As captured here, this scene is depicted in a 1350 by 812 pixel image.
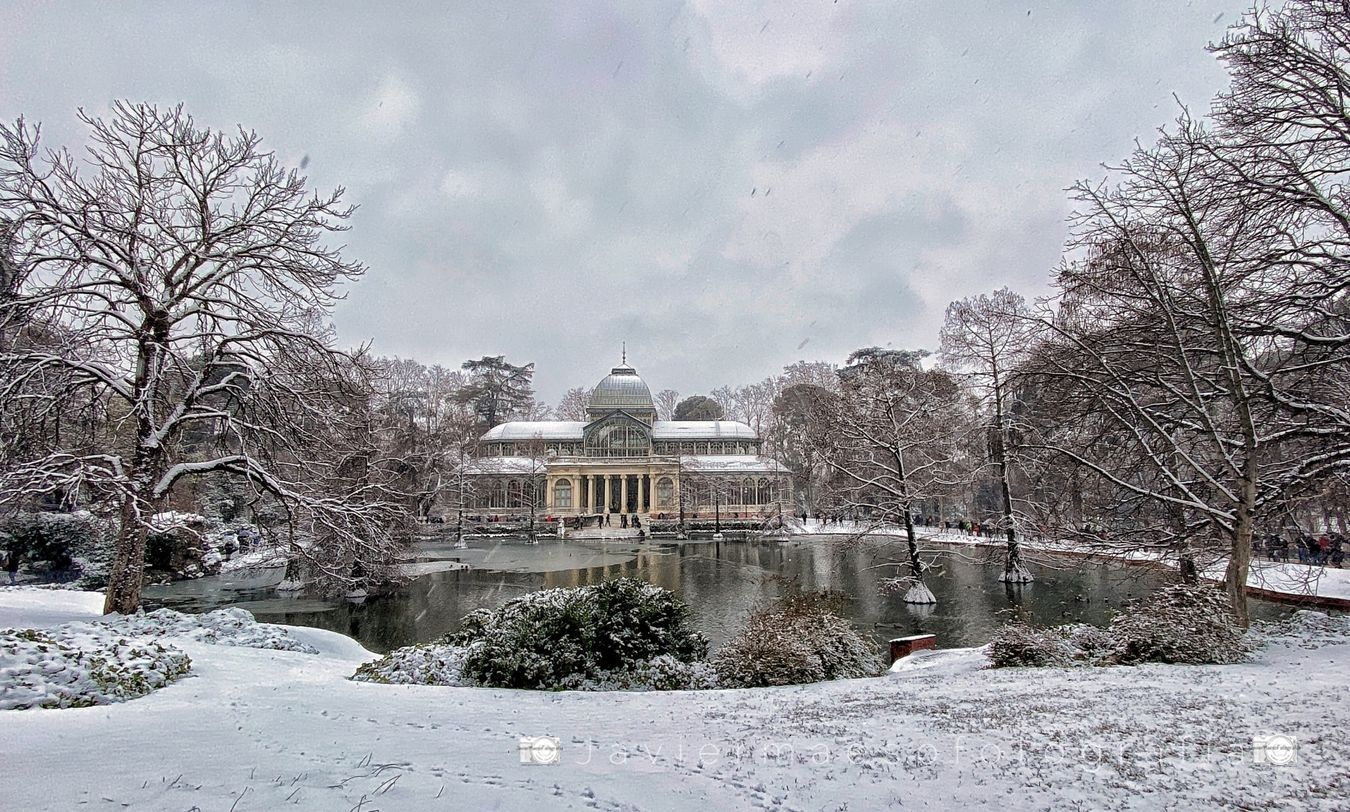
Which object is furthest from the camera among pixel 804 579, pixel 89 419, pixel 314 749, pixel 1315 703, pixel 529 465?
pixel 529 465

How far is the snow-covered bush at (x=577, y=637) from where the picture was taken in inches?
322

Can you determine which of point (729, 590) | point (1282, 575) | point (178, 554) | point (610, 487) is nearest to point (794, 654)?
point (729, 590)

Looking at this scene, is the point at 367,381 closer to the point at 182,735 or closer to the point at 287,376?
the point at 287,376

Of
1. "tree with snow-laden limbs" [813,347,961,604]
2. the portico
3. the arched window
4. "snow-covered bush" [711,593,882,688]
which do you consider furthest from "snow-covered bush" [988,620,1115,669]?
the arched window

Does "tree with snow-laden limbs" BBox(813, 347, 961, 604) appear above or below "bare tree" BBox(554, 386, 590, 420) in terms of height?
below

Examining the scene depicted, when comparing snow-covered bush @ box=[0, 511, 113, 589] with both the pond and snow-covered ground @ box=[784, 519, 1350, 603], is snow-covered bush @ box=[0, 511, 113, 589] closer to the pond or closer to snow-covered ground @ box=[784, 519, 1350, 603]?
the pond

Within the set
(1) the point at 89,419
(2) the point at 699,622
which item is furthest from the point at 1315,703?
(1) the point at 89,419

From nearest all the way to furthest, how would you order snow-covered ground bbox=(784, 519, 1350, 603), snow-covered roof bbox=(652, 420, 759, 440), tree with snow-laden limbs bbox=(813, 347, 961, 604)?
snow-covered ground bbox=(784, 519, 1350, 603) < tree with snow-laden limbs bbox=(813, 347, 961, 604) < snow-covered roof bbox=(652, 420, 759, 440)

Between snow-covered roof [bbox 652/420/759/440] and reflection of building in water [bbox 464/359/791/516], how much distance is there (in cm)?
9

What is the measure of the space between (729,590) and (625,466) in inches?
1324

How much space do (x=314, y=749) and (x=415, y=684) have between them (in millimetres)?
4348

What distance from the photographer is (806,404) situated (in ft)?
137

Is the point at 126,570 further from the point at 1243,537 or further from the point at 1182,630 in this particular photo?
the point at 1243,537

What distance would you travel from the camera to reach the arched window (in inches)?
2018
